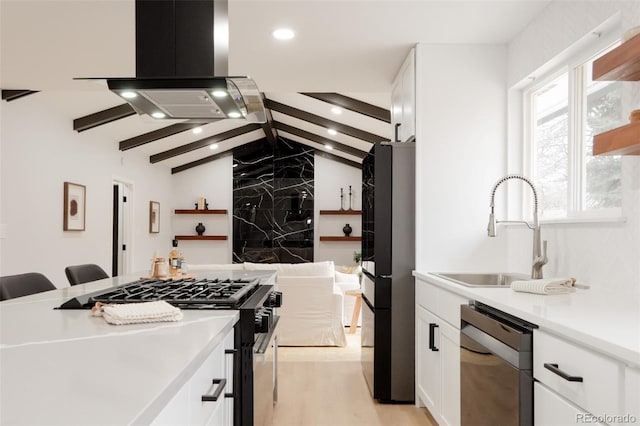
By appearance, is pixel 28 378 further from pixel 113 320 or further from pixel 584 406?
pixel 584 406

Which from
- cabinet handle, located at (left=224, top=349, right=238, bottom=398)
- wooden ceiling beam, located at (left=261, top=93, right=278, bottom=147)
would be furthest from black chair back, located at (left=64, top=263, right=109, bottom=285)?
wooden ceiling beam, located at (left=261, top=93, right=278, bottom=147)

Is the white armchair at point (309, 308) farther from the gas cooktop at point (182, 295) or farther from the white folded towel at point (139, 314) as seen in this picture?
the white folded towel at point (139, 314)

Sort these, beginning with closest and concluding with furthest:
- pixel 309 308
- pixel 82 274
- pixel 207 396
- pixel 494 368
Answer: pixel 207 396, pixel 494 368, pixel 82 274, pixel 309 308

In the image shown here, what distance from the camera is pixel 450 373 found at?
247 cm

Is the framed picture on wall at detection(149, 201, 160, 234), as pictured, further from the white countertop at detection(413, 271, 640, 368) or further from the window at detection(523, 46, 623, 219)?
the white countertop at detection(413, 271, 640, 368)

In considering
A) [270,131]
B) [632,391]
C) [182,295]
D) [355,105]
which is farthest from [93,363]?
[270,131]

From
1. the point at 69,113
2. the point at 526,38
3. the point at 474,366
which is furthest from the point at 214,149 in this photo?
the point at 474,366

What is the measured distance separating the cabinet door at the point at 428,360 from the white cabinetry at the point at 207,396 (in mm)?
1428

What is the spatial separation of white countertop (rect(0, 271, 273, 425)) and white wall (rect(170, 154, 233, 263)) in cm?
842

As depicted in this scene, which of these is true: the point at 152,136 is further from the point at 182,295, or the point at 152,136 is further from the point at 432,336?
the point at 182,295

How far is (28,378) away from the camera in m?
0.93

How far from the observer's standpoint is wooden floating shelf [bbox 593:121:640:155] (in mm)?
1617

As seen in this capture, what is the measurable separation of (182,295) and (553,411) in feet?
4.34

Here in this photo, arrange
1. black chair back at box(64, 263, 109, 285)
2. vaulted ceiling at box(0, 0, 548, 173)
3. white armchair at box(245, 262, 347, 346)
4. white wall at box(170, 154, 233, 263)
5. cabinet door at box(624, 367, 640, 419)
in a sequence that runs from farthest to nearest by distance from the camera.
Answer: white wall at box(170, 154, 233, 263) < white armchair at box(245, 262, 347, 346) < black chair back at box(64, 263, 109, 285) < vaulted ceiling at box(0, 0, 548, 173) < cabinet door at box(624, 367, 640, 419)
